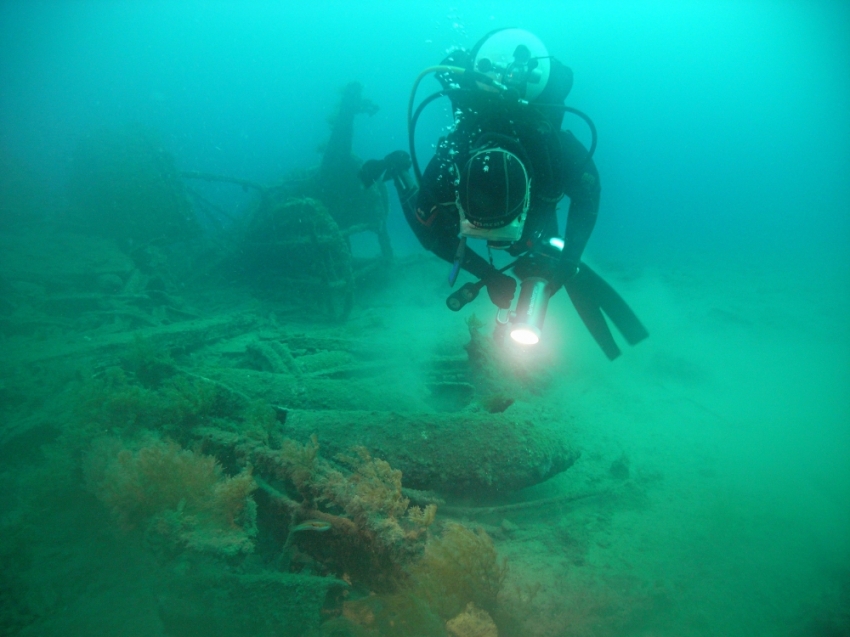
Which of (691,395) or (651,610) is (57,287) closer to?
(651,610)

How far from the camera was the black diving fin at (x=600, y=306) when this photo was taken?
3.17 m

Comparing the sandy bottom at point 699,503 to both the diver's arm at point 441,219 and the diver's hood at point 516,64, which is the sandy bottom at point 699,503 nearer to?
the diver's arm at point 441,219

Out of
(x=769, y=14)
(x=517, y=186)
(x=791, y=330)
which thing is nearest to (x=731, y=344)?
(x=791, y=330)

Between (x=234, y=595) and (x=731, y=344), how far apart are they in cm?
1255

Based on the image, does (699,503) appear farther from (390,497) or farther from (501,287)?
(390,497)

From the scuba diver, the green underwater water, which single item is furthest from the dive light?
the green underwater water

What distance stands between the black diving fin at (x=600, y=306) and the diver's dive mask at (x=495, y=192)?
93cm

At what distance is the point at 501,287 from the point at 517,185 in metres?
0.97

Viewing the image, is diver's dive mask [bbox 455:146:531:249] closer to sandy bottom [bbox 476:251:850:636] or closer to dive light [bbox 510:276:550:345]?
dive light [bbox 510:276:550:345]

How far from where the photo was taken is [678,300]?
15320mm

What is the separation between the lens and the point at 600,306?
324 cm

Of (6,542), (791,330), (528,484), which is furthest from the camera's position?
(791,330)

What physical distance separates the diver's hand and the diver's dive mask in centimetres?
67

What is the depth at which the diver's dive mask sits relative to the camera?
250 cm
